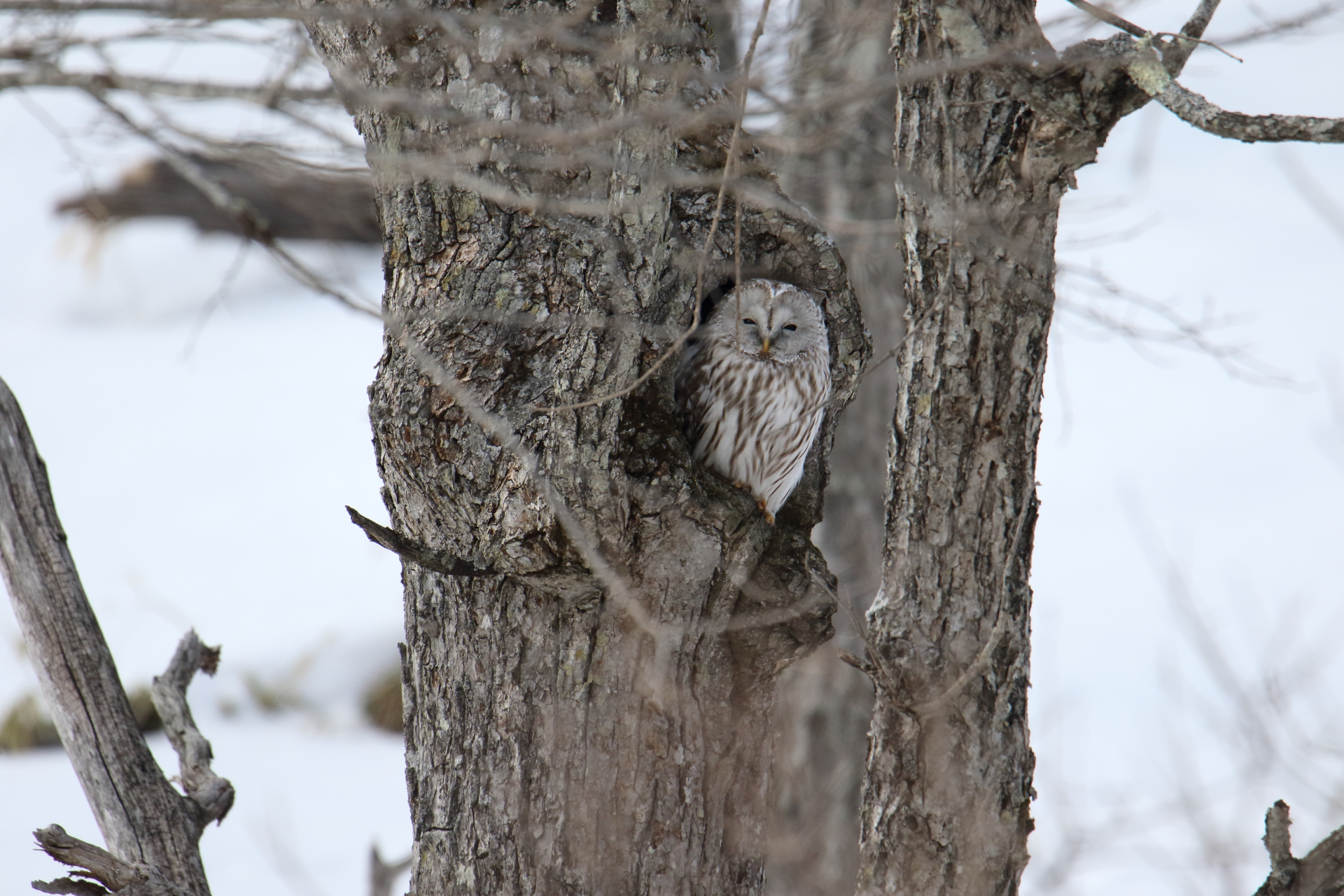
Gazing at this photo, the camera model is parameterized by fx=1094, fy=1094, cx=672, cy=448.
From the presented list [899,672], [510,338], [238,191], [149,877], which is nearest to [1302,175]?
[899,672]

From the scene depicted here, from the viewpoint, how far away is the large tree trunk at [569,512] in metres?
2.19

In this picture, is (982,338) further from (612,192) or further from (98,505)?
(98,505)

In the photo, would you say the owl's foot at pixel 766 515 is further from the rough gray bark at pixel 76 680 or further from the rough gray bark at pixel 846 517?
the rough gray bark at pixel 846 517

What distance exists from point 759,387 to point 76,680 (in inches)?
76.3

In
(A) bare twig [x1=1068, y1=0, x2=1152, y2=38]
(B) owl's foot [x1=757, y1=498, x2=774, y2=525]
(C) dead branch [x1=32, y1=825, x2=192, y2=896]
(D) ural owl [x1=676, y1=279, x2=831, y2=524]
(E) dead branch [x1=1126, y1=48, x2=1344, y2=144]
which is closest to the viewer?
(E) dead branch [x1=1126, y1=48, x2=1344, y2=144]

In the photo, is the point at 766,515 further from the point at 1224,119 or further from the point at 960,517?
the point at 1224,119

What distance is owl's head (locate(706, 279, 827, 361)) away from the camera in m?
3.24

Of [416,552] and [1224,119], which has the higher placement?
Result: [1224,119]

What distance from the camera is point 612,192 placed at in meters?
2.18

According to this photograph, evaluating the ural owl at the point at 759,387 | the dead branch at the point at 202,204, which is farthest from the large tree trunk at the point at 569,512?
the dead branch at the point at 202,204

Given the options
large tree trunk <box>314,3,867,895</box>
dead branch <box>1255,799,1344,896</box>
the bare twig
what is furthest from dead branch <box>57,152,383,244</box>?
→ dead branch <box>1255,799,1344,896</box>

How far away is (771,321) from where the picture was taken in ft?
10.9

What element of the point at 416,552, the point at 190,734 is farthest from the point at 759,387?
the point at 190,734

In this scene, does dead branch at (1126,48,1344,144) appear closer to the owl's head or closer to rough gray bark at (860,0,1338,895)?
rough gray bark at (860,0,1338,895)
